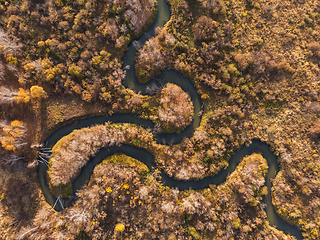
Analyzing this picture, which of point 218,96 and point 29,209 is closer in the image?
point 29,209

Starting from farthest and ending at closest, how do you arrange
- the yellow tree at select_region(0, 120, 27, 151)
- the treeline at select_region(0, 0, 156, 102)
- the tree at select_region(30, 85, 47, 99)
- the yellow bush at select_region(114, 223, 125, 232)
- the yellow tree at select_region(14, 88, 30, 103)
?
1. the treeline at select_region(0, 0, 156, 102)
2. the yellow bush at select_region(114, 223, 125, 232)
3. the yellow tree at select_region(14, 88, 30, 103)
4. the tree at select_region(30, 85, 47, 99)
5. the yellow tree at select_region(0, 120, 27, 151)

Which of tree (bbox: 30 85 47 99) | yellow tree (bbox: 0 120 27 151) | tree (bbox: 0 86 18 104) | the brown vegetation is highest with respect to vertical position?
the brown vegetation

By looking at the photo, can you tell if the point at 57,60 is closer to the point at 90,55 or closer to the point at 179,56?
the point at 90,55

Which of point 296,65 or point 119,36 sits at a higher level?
point 296,65

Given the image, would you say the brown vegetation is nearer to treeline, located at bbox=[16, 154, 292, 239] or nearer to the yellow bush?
treeline, located at bbox=[16, 154, 292, 239]

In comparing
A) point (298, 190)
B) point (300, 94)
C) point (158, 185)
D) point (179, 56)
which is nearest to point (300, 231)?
point (298, 190)

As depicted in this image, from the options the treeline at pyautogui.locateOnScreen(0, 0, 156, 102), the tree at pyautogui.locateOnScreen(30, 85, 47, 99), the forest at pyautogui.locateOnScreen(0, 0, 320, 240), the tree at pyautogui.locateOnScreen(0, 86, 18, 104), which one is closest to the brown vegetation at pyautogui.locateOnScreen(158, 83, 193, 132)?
the forest at pyautogui.locateOnScreen(0, 0, 320, 240)

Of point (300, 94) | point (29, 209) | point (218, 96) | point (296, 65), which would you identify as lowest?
point (29, 209)
